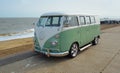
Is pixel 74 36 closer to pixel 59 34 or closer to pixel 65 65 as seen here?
pixel 59 34

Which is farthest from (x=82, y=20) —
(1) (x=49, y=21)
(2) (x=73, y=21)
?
(1) (x=49, y=21)

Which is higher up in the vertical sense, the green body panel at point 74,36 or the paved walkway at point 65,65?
the green body panel at point 74,36

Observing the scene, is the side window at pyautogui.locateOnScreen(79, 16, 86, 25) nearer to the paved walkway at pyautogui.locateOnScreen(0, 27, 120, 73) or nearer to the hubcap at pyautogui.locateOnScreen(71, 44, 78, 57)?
the hubcap at pyautogui.locateOnScreen(71, 44, 78, 57)

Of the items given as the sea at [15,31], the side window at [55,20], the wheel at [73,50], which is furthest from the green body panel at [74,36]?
the sea at [15,31]

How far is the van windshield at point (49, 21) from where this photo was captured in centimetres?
703

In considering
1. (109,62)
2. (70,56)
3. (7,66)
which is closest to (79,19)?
(70,56)

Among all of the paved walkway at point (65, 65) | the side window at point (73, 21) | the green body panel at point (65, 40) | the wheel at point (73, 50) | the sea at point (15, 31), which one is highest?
the side window at point (73, 21)

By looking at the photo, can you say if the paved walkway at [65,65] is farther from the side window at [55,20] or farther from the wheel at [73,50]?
the side window at [55,20]

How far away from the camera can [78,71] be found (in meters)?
5.71

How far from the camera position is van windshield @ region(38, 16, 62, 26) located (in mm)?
7034

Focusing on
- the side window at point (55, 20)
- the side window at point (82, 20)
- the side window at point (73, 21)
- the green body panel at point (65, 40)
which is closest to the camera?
the green body panel at point (65, 40)

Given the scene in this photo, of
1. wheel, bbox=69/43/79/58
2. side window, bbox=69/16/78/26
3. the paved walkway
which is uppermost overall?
side window, bbox=69/16/78/26

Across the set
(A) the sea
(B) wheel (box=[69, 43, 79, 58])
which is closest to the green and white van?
(B) wheel (box=[69, 43, 79, 58])

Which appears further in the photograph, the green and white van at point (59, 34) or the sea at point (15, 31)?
the sea at point (15, 31)
